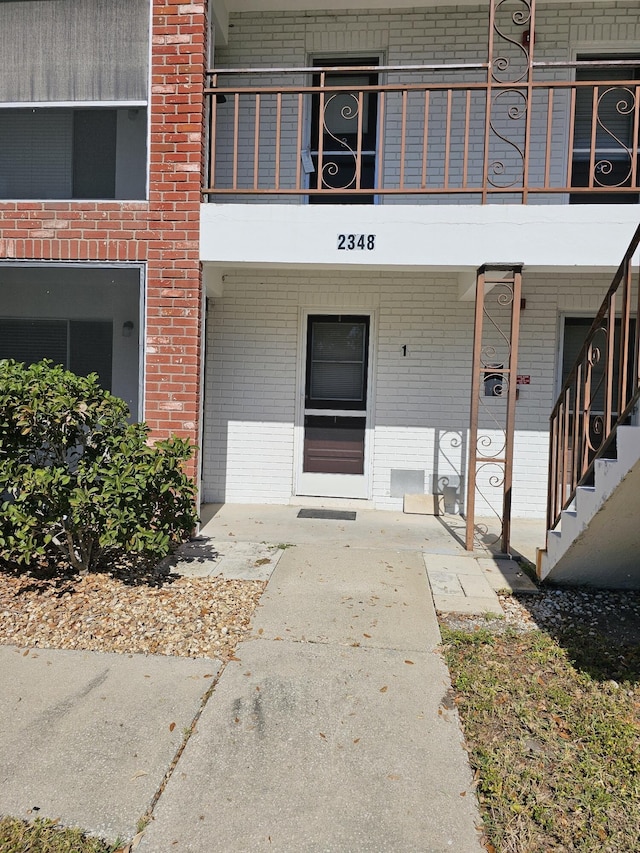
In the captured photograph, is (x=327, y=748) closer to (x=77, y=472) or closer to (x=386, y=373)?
(x=77, y=472)

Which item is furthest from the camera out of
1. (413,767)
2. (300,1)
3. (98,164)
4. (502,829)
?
(300,1)

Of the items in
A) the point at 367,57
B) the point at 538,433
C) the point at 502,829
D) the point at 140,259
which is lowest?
A: the point at 502,829

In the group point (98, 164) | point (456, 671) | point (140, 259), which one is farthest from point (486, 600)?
point (98, 164)

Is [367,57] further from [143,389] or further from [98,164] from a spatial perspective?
[143,389]

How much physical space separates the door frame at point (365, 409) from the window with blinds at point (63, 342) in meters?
2.17

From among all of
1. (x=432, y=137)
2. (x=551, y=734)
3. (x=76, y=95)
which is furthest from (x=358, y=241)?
(x=551, y=734)

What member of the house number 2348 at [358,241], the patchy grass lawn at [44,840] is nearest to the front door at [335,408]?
the house number 2348 at [358,241]

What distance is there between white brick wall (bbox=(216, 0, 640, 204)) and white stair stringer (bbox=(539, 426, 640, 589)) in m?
4.31

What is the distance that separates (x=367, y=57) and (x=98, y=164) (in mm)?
3477

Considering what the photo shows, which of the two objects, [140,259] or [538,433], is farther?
[538,433]

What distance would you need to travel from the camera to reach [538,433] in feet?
23.0

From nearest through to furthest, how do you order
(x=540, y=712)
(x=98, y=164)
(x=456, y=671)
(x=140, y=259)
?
(x=540, y=712) → (x=456, y=671) → (x=140, y=259) → (x=98, y=164)

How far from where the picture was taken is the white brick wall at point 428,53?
269 inches

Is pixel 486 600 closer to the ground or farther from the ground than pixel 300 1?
closer to the ground
